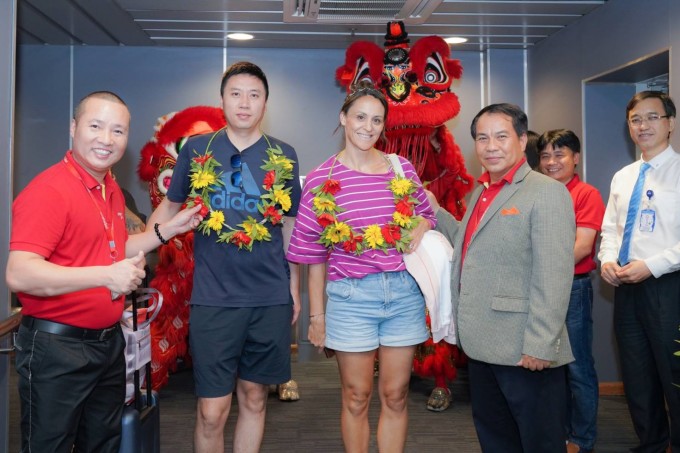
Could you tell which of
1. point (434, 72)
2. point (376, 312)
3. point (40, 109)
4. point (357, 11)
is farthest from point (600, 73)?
point (40, 109)

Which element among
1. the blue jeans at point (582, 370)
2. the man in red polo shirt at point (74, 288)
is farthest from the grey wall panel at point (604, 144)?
the man in red polo shirt at point (74, 288)

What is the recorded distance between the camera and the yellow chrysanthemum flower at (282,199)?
103 inches

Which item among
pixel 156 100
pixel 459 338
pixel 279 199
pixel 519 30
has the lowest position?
pixel 459 338

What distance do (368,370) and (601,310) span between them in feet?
8.50

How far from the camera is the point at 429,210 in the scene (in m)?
2.82

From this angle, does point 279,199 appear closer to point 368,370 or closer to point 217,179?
point 217,179

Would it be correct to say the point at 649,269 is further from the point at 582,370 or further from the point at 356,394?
the point at 356,394

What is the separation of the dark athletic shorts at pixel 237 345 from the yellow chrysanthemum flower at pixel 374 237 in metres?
0.44

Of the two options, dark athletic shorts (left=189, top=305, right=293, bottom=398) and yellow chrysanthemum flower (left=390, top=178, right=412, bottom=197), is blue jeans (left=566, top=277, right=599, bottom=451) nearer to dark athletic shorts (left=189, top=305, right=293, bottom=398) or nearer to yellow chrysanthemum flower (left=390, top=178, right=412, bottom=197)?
yellow chrysanthemum flower (left=390, top=178, right=412, bottom=197)

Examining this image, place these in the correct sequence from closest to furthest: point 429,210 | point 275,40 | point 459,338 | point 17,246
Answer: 1. point 17,246
2. point 459,338
3. point 429,210
4. point 275,40

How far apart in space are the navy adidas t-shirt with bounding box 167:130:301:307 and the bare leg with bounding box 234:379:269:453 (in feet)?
1.21

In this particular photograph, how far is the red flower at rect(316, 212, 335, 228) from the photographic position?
2541mm

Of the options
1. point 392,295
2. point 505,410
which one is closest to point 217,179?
A: point 392,295

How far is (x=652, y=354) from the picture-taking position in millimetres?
3119
